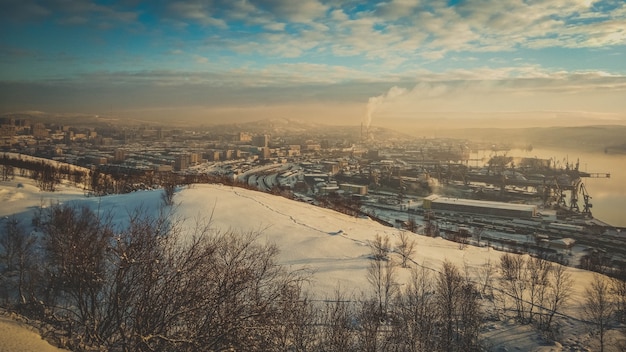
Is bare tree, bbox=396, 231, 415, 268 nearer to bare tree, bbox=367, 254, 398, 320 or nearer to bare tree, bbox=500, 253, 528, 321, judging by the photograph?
bare tree, bbox=367, 254, 398, 320

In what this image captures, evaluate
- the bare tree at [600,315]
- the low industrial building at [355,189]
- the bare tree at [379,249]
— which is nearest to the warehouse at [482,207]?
the low industrial building at [355,189]

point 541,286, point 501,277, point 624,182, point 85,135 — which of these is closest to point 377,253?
point 501,277

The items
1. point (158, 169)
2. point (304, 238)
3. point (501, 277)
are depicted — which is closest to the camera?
point (501, 277)

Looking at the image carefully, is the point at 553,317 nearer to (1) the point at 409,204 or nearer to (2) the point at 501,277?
(2) the point at 501,277

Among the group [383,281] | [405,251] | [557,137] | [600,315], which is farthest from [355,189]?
[557,137]

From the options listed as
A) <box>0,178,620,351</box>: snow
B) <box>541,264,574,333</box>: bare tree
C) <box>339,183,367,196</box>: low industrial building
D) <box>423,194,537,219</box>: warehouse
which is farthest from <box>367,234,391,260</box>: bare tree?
<box>339,183,367,196</box>: low industrial building

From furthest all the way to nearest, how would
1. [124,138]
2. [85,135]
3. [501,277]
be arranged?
[124,138] < [85,135] < [501,277]

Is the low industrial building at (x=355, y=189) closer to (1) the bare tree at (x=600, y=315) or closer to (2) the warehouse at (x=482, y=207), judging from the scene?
(2) the warehouse at (x=482, y=207)
